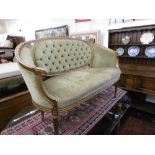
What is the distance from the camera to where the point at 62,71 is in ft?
6.42

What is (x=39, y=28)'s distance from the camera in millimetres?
4496

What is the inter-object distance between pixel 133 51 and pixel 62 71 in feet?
5.17

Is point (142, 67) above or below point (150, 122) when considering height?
above

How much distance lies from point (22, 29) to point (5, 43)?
1.53 metres

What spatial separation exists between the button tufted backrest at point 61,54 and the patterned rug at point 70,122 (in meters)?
0.65

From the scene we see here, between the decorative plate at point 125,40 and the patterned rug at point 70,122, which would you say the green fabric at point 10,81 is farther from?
the decorative plate at point 125,40

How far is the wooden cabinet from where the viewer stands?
2.24 m

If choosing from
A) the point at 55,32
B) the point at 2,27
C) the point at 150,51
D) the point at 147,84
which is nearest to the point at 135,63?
the point at 150,51

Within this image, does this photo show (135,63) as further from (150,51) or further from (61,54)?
(61,54)

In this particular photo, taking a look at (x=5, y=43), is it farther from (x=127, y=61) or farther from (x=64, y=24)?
(x=127, y=61)

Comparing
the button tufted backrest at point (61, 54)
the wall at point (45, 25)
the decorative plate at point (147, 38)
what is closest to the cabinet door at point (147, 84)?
the decorative plate at point (147, 38)

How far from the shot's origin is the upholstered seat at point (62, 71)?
1.12m
